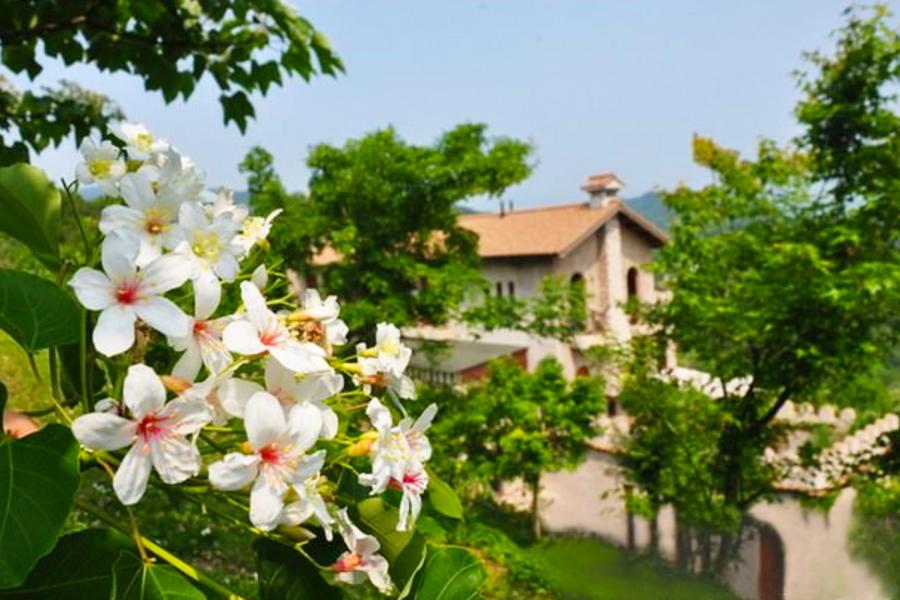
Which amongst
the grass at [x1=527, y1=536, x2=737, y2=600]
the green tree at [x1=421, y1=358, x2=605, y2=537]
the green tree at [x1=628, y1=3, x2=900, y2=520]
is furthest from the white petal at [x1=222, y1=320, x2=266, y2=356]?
the green tree at [x1=421, y1=358, x2=605, y2=537]

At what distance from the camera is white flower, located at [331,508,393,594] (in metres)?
0.58

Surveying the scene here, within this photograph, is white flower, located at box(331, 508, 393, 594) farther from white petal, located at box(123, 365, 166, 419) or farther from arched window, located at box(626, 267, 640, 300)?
arched window, located at box(626, 267, 640, 300)

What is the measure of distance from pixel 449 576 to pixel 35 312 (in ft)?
1.22

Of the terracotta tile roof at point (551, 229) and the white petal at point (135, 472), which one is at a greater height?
the terracotta tile roof at point (551, 229)

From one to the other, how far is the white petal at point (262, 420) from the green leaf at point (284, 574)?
14 cm

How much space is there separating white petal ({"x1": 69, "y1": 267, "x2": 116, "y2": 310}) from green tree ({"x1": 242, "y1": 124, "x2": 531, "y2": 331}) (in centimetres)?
814

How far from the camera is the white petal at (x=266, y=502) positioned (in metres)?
0.49

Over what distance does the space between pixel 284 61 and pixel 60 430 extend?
7.51ft

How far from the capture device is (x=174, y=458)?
1.61 feet

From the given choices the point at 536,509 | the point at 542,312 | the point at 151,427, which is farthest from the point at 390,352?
the point at 536,509

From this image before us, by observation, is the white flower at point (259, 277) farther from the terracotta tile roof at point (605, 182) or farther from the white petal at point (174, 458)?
the terracotta tile roof at point (605, 182)

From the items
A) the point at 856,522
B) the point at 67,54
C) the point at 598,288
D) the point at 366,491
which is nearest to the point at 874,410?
the point at 856,522

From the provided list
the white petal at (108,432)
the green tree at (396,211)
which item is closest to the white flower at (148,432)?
the white petal at (108,432)

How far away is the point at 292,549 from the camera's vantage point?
0.60 metres
